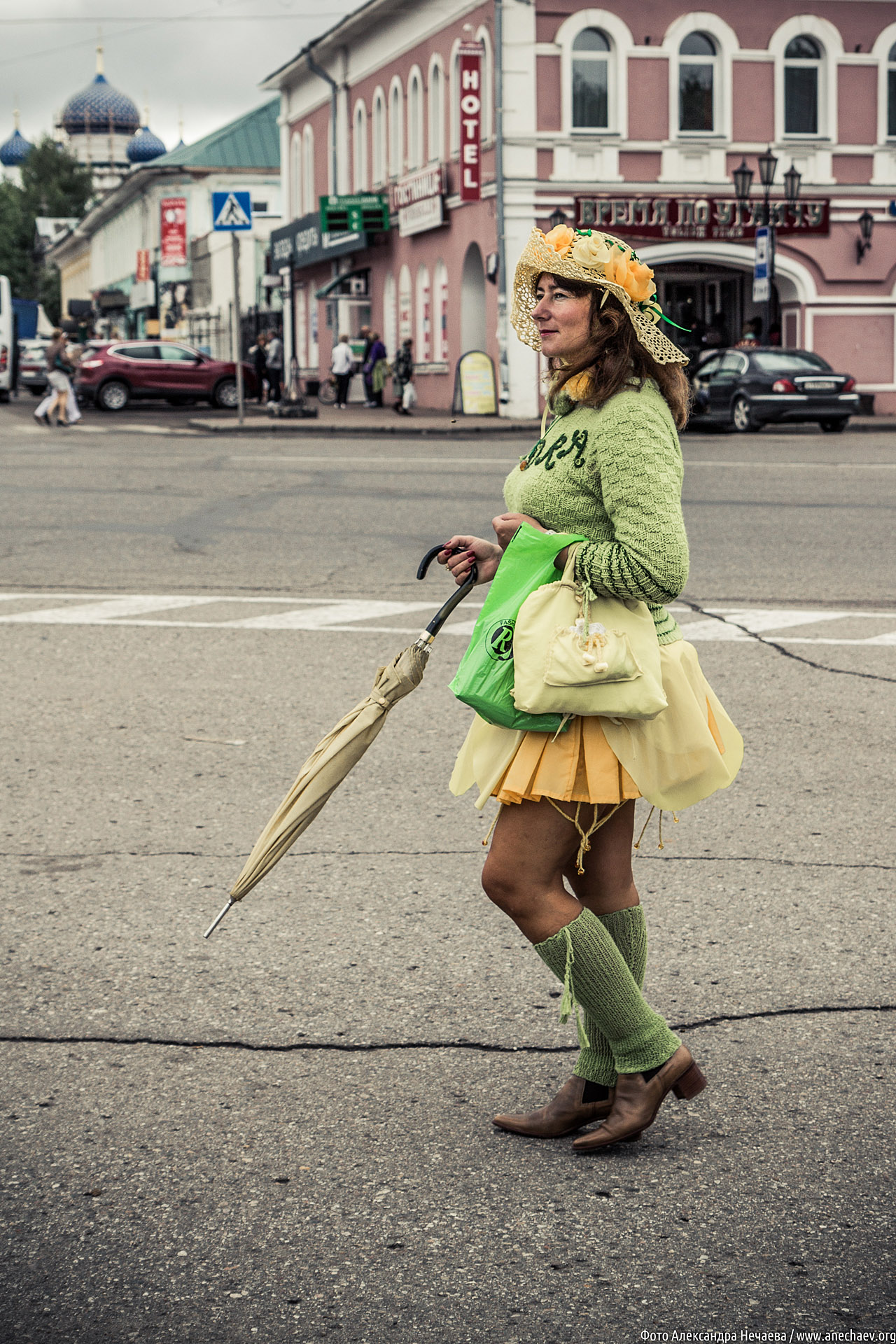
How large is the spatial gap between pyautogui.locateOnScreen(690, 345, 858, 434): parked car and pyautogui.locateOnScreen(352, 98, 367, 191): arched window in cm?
1720

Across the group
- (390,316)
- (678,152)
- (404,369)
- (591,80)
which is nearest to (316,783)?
(591,80)

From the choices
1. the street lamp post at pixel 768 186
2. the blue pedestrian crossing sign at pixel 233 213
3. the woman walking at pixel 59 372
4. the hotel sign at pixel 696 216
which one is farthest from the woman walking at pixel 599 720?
Result: the hotel sign at pixel 696 216

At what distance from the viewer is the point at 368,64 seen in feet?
133

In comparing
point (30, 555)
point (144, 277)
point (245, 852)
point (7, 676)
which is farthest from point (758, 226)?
→ point (144, 277)

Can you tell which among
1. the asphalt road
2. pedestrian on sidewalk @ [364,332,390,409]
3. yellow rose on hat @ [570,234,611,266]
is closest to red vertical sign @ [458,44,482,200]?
pedestrian on sidewalk @ [364,332,390,409]

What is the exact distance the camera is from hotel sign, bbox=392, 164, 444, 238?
35.4m

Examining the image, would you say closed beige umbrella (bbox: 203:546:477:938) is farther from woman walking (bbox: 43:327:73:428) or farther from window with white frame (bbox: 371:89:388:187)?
window with white frame (bbox: 371:89:388:187)

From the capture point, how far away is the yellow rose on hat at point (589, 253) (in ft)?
10.3

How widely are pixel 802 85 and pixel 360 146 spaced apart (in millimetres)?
12866

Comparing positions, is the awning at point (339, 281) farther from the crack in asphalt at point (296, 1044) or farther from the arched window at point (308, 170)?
the crack in asphalt at point (296, 1044)

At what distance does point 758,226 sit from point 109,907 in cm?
3022

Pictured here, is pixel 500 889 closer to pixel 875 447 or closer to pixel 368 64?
pixel 875 447

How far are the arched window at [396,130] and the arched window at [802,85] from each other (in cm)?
938

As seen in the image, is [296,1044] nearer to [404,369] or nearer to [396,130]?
[404,369]
